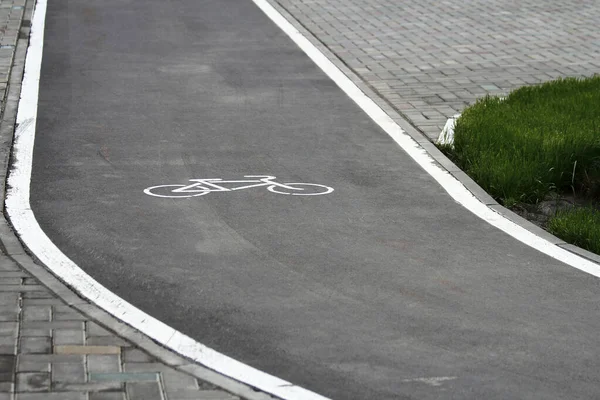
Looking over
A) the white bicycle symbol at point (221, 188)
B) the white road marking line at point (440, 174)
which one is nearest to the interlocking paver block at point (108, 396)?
the white road marking line at point (440, 174)

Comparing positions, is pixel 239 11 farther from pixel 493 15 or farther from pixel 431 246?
pixel 431 246

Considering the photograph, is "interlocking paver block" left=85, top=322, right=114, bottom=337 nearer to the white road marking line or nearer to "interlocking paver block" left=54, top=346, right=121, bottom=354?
"interlocking paver block" left=54, top=346, right=121, bottom=354

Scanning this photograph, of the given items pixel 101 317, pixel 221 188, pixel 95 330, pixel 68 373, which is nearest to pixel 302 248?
pixel 221 188

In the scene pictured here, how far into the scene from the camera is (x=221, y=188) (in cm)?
1020

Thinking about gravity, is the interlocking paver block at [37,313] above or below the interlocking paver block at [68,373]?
below

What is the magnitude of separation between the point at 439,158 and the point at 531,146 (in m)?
0.99

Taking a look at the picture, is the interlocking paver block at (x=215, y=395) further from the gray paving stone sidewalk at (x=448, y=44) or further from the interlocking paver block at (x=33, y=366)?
the gray paving stone sidewalk at (x=448, y=44)

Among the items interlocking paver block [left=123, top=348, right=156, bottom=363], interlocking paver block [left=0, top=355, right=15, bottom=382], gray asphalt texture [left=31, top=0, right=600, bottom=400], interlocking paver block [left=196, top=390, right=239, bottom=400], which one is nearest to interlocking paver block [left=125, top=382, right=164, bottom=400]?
interlocking paver block [left=196, top=390, right=239, bottom=400]

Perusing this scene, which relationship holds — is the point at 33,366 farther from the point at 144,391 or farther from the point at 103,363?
the point at 144,391

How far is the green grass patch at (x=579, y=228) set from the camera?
8922mm

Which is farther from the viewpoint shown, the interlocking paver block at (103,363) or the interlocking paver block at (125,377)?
the interlocking paver block at (103,363)

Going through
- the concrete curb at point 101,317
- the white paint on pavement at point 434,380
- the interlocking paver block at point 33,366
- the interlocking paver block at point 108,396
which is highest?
the interlocking paver block at point 108,396

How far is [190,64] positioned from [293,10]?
531 cm

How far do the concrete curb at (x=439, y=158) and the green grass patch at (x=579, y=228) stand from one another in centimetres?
8
